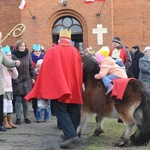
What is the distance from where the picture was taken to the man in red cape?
262 inches

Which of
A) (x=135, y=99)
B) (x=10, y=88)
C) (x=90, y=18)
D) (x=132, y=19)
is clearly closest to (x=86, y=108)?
(x=135, y=99)

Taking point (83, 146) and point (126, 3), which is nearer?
point (83, 146)

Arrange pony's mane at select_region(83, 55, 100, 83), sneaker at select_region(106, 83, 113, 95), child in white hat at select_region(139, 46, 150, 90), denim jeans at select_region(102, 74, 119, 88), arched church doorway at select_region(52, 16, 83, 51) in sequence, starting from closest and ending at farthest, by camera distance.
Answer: sneaker at select_region(106, 83, 113, 95), denim jeans at select_region(102, 74, 119, 88), pony's mane at select_region(83, 55, 100, 83), child in white hat at select_region(139, 46, 150, 90), arched church doorway at select_region(52, 16, 83, 51)

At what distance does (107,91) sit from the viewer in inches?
276

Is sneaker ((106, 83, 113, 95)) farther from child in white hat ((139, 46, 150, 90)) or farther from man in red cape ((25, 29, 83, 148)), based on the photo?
child in white hat ((139, 46, 150, 90))

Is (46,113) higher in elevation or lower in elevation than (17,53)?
lower

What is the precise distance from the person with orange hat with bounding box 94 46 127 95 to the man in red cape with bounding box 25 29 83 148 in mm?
446

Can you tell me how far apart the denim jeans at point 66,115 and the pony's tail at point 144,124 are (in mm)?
1145

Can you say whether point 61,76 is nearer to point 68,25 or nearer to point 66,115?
point 66,115

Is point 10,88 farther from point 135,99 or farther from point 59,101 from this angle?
point 135,99

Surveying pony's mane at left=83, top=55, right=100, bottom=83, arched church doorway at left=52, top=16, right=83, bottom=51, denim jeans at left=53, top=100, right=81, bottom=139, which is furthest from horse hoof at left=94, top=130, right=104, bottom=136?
arched church doorway at left=52, top=16, right=83, bottom=51

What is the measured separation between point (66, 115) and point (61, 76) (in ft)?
2.35

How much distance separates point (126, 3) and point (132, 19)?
40.5 inches

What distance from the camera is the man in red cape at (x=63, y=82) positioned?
665 centimetres
